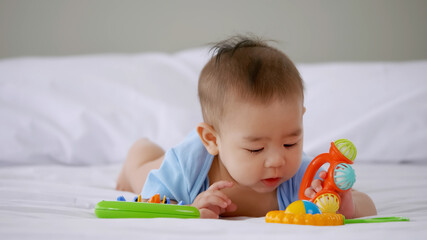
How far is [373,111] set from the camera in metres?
1.80

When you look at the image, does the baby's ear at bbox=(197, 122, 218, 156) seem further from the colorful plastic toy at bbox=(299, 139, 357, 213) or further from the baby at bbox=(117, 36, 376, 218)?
the colorful plastic toy at bbox=(299, 139, 357, 213)

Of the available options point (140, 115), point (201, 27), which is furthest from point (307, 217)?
point (201, 27)

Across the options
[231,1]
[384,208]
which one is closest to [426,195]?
[384,208]

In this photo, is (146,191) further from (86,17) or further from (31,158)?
(86,17)

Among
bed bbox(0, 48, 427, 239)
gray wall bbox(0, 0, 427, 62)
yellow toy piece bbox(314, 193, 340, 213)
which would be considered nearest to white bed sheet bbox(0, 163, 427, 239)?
bed bbox(0, 48, 427, 239)

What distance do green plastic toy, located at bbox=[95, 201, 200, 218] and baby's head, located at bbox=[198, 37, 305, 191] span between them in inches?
7.8

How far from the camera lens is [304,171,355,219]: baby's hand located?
0.98 metres

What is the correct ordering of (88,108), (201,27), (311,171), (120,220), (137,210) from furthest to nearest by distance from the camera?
(201,27), (88,108), (311,171), (137,210), (120,220)

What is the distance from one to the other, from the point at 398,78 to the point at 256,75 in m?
1.05

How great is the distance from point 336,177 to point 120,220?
1.34 feet

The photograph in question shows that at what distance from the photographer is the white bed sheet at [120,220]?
695 mm

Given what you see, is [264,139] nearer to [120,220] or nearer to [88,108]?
[120,220]

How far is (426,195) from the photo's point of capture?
1196mm

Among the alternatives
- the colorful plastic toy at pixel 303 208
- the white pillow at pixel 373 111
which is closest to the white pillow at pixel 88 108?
the white pillow at pixel 373 111
